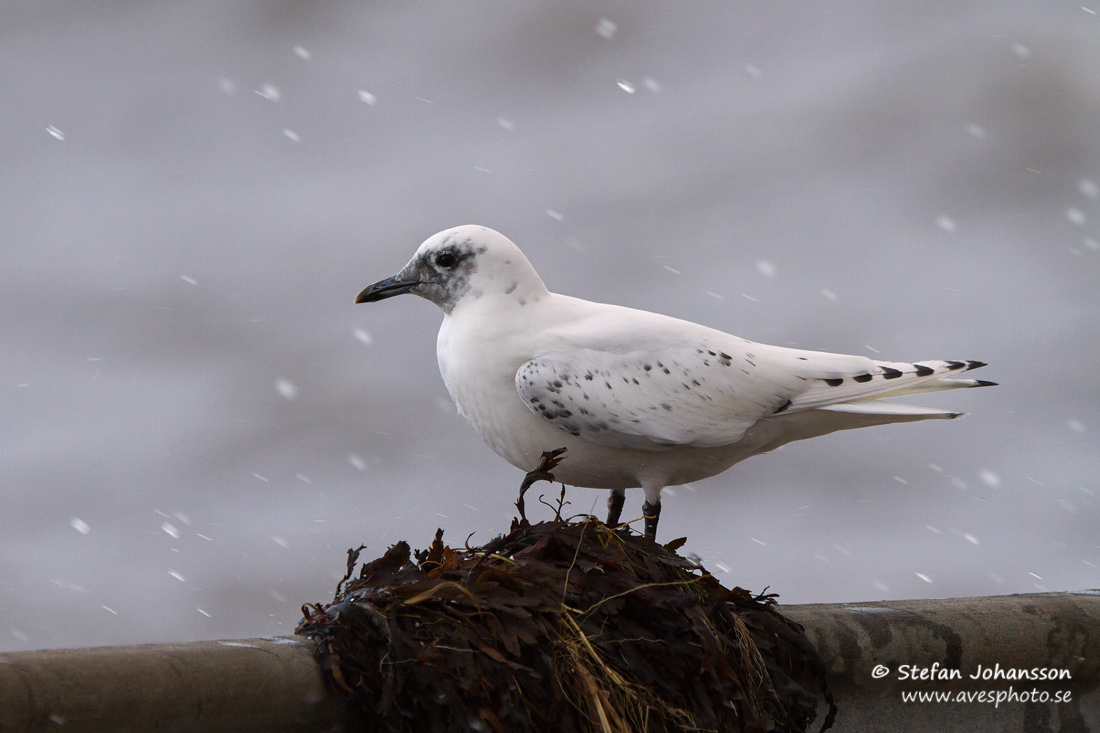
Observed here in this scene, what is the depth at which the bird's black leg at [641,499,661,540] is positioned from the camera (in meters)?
2.56

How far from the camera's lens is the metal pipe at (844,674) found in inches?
60.2

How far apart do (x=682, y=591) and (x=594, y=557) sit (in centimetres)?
18

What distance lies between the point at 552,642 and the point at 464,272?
1.03 metres

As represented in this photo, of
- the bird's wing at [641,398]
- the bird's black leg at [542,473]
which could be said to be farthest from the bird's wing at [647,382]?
the bird's black leg at [542,473]

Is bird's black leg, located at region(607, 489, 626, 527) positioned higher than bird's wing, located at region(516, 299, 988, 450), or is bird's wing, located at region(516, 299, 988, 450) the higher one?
bird's wing, located at region(516, 299, 988, 450)

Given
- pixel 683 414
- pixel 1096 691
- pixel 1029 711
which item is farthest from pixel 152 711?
pixel 1096 691

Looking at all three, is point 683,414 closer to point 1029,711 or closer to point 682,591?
point 682,591

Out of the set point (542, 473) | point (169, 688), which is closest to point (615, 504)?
point (542, 473)

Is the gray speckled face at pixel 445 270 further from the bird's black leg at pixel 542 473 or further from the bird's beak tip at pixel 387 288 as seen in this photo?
the bird's black leg at pixel 542 473

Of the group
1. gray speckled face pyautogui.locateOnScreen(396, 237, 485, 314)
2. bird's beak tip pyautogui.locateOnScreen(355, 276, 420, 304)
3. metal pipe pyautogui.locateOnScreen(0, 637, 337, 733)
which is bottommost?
metal pipe pyautogui.locateOnScreen(0, 637, 337, 733)

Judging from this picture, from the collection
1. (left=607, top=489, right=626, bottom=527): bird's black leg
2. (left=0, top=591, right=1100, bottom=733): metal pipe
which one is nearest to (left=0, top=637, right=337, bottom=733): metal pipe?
(left=0, top=591, right=1100, bottom=733): metal pipe

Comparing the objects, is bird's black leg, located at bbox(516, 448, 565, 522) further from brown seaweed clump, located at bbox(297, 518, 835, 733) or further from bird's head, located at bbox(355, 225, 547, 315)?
bird's head, located at bbox(355, 225, 547, 315)

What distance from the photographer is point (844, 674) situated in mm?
2488

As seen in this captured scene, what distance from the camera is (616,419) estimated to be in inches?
97.1
